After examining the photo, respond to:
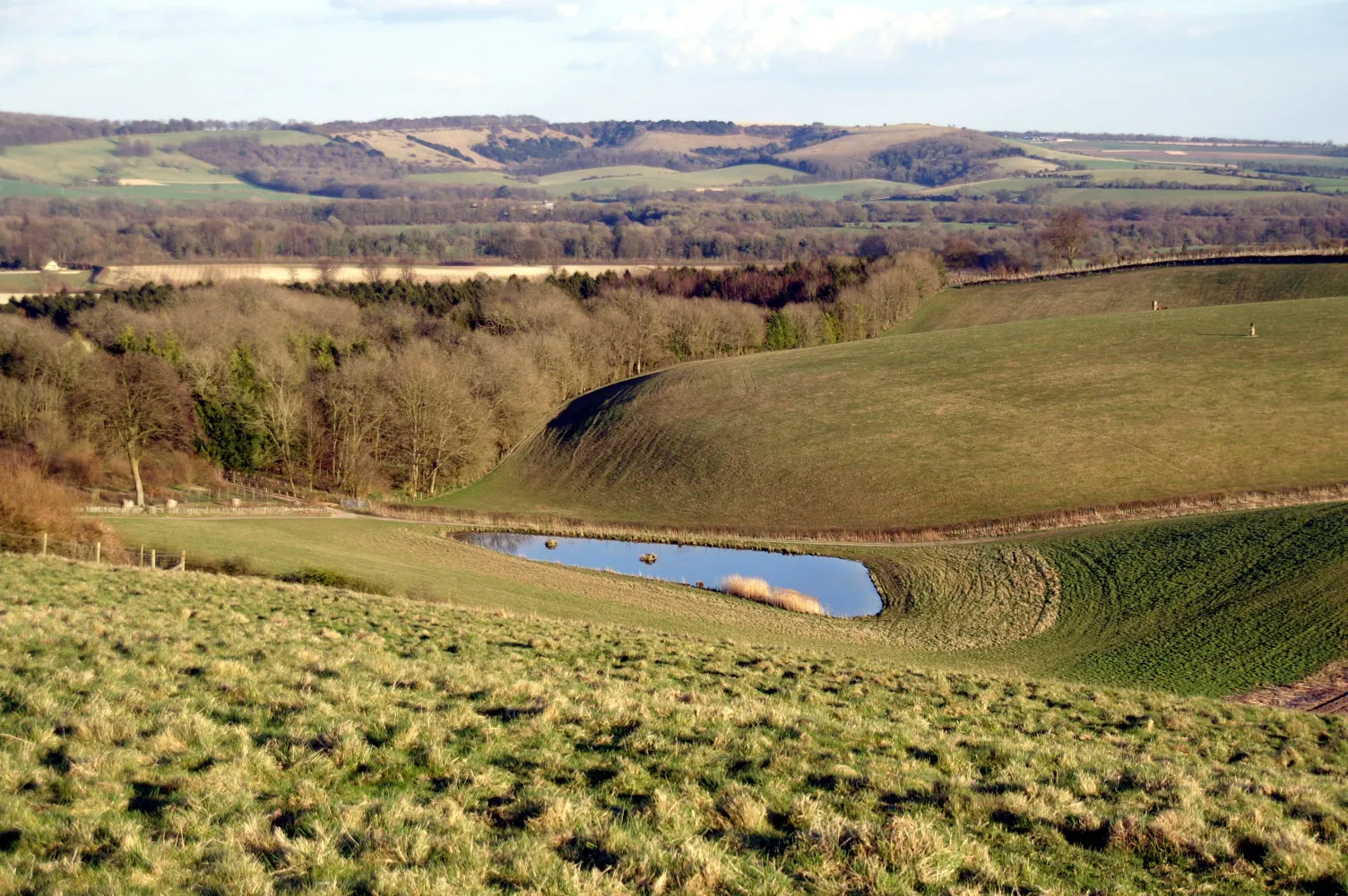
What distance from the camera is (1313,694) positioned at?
21.9m

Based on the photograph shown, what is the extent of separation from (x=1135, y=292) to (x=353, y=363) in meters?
67.7

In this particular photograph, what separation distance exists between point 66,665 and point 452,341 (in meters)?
78.9

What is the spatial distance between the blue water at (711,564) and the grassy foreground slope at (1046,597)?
1106 millimetres

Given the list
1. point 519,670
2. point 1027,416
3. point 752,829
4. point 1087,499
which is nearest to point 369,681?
point 519,670

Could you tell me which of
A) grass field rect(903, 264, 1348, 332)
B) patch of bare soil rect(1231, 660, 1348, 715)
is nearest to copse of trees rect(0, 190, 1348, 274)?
grass field rect(903, 264, 1348, 332)

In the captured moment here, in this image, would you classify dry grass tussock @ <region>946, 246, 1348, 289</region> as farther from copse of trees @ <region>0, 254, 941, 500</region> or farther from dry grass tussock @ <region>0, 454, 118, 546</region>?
dry grass tussock @ <region>0, 454, 118, 546</region>

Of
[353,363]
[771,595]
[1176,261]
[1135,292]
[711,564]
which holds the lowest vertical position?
[711,564]

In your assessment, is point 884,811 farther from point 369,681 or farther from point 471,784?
point 369,681

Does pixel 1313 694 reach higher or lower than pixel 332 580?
higher

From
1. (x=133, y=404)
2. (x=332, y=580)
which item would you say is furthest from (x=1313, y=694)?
(x=133, y=404)

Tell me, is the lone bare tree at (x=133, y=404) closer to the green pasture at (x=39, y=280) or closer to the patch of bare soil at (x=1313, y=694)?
the patch of bare soil at (x=1313, y=694)

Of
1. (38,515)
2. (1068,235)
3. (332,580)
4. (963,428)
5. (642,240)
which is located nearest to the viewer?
(332,580)

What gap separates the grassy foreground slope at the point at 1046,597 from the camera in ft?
87.1

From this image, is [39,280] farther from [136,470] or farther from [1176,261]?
[1176,261]
